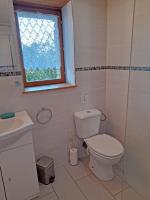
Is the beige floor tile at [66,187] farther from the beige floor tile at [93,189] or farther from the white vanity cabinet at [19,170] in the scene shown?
the white vanity cabinet at [19,170]

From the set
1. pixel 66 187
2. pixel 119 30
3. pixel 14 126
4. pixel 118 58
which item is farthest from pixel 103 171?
pixel 119 30

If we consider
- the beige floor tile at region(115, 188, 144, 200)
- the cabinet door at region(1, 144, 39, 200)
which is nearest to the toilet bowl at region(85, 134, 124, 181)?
the beige floor tile at region(115, 188, 144, 200)

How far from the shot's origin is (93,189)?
171 centimetres

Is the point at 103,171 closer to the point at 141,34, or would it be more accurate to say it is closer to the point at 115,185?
the point at 115,185

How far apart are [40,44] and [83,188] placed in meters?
1.76

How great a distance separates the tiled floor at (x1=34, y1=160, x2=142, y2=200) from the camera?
1617mm

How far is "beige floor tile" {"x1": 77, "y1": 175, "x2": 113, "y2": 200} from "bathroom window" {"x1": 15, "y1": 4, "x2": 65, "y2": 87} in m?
1.29

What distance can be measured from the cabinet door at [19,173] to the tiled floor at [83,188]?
209 millimetres

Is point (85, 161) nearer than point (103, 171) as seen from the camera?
No

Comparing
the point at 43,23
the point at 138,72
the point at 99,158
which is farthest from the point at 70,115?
the point at 43,23

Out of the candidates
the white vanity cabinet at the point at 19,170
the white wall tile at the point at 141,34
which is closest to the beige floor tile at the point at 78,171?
the white vanity cabinet at the point at 19,170

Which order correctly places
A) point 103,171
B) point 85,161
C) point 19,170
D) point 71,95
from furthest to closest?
point 85,161 < point 71,95 < point 103,171 < point 19,170

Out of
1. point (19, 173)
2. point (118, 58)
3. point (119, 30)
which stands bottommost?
point (19, 173)

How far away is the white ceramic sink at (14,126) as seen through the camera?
120 centimetres
